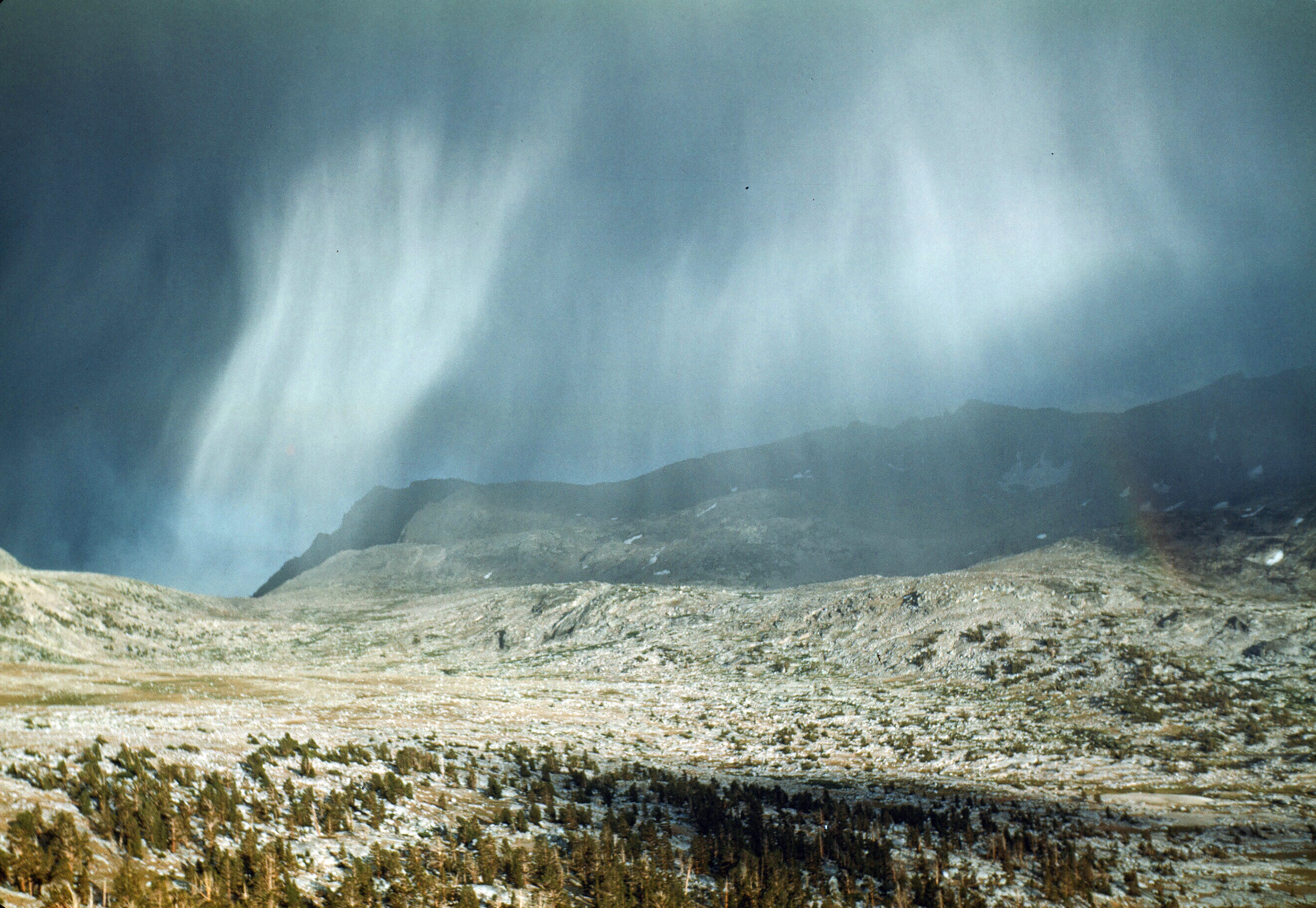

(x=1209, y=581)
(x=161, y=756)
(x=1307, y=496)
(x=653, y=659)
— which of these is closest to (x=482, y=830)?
(x=161, y=756)

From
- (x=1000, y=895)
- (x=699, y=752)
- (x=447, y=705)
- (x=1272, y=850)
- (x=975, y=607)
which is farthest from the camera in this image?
(x=975, y=607)

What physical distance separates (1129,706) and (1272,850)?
103 feet

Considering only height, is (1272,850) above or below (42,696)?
below

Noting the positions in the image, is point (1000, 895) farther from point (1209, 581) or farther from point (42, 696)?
point (1209, 581)

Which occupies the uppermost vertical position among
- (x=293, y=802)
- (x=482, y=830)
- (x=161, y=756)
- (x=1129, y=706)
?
(x=161, y=756)

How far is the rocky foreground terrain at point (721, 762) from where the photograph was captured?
17250 millimetres

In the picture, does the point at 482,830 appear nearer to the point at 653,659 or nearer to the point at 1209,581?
the point at 653,659

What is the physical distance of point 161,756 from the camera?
883 inches

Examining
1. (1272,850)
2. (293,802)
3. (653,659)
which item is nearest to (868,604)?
(653,659)

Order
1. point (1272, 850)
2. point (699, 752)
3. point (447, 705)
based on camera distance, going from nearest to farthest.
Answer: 1. point (1272, 850)
2. point (699, 752)
3. point (447, 705)

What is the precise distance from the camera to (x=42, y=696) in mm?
36875

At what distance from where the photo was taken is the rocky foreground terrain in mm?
17250

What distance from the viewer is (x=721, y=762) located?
38.5 m

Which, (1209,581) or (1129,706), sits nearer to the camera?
(1129,706)
